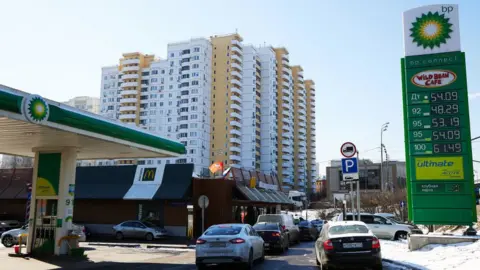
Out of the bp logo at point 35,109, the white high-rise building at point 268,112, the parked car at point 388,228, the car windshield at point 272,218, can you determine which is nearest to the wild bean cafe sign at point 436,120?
the car windshield at point 272,218

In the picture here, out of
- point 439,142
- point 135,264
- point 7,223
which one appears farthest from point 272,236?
point 7,223

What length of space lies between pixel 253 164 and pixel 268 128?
12.5m

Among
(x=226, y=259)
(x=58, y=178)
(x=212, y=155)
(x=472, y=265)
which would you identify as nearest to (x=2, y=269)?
(x=58, y=178)

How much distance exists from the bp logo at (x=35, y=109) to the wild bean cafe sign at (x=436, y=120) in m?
13.7

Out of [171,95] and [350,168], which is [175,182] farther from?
[171,95]

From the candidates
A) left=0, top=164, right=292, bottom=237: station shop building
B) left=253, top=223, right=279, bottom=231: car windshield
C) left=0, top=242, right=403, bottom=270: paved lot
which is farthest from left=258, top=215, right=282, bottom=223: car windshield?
left=0, top=164, right=292, bottom=237: station shop building

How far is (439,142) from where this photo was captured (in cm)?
1778

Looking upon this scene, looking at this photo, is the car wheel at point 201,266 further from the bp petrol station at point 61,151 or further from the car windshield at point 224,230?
the bp petrol station at point 61,151

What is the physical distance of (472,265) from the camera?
454 inches

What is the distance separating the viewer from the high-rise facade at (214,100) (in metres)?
113

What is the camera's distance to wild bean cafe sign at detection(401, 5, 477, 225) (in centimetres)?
1744

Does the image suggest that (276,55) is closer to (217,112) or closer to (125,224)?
(217,112)

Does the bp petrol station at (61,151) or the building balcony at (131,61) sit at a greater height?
the building balcony at (131,61)

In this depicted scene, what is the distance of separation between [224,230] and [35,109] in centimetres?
673
